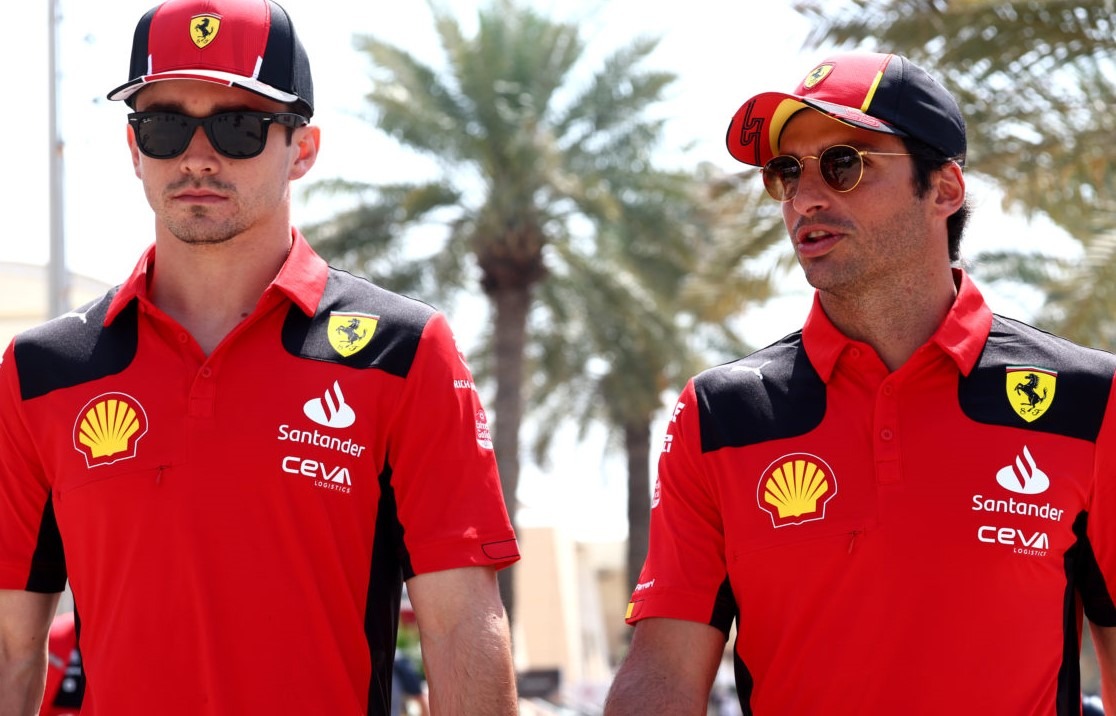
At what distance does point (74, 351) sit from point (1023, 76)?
974 cm

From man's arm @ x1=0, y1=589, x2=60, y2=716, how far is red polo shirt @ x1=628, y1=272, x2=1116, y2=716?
4.65 feet

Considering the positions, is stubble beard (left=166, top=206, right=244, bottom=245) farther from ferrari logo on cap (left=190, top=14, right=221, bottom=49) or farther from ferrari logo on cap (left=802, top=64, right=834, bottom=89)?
ferrari logo on cap (left=802, top=64, right=834, bottom=89)

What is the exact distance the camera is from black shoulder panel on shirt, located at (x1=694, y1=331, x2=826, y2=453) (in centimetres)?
364

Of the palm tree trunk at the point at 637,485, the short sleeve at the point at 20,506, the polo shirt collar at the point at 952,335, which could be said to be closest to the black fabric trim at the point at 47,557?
the short sleeve at the point at 20,506

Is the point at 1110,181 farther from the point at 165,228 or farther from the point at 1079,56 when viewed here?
the point at 165,228

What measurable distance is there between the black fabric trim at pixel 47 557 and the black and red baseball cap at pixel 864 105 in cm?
188

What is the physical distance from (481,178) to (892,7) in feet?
32.4

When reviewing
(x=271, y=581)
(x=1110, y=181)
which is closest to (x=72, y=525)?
(x=271, y=581)

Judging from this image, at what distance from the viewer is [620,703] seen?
354 cm

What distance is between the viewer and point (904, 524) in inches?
135

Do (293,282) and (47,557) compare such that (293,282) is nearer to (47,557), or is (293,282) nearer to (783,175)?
(47,557)

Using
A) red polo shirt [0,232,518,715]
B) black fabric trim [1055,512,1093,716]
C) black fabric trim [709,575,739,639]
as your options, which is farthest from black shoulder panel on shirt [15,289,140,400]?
black fabric trim [1055,512,1093,716]

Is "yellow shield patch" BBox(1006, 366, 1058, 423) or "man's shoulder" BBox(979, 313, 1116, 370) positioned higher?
"man's shoulder" BBox(979, 313, 1116, 370)

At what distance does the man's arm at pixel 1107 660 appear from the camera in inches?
138
